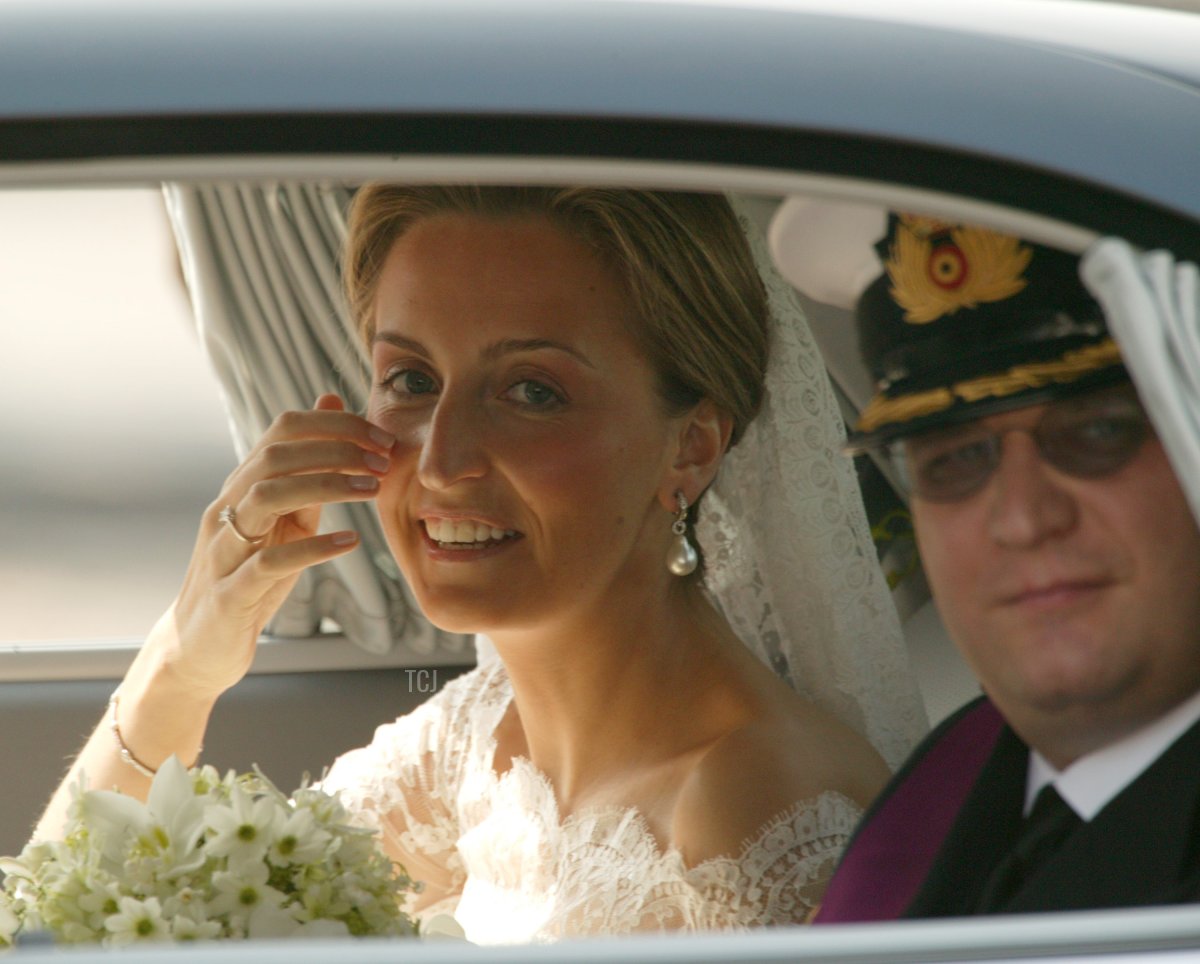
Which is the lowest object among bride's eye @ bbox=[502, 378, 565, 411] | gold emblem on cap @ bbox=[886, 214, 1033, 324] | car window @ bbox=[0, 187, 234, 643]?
gold emblem on cap @ bbox=[886, 214, 1033, 324]

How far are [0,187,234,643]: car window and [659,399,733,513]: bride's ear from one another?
1529 mm

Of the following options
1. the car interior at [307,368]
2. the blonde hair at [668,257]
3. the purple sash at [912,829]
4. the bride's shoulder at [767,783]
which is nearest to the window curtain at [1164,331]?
the car interior at [307,368]

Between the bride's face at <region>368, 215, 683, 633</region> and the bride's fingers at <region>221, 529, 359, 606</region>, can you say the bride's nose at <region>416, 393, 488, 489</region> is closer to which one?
the bride's face at <region>368, 215, 683, 633</region>

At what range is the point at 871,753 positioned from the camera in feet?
6.59

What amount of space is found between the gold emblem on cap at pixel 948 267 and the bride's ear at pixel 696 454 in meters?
1.05

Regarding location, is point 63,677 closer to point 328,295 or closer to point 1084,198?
point 328,295

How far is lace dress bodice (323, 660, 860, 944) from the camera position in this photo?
1834mm

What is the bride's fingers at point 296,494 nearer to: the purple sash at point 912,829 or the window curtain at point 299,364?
the window curtain at point 299,364

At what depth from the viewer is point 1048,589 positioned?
1073 mm

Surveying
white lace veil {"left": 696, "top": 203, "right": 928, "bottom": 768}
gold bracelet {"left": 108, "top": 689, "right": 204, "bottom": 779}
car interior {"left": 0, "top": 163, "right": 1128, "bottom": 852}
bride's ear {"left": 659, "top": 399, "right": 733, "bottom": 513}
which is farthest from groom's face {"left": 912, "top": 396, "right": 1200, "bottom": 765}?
car interior {"left": 0, "top": 163, "right": 1128, "bottom": 852}

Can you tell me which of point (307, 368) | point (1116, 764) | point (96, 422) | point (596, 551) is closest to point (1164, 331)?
point (1116, 764)

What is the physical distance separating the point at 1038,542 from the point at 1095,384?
119 millimetres

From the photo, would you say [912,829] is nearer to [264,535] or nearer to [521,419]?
[521,419]

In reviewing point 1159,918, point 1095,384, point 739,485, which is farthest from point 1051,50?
point 739,485
